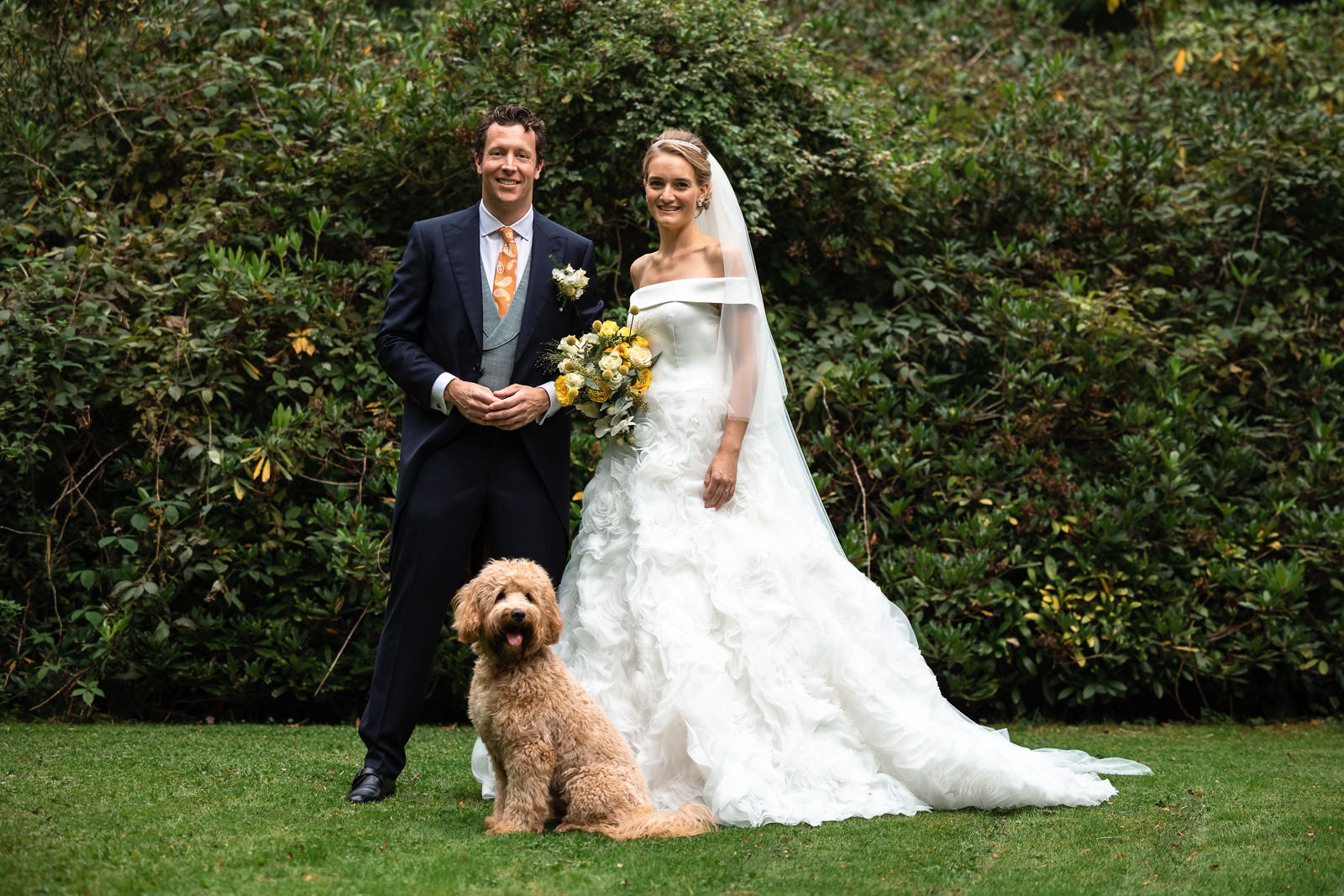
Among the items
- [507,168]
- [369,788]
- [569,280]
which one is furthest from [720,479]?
[369,788]

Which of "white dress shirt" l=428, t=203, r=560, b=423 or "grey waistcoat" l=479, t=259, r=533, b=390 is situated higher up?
"white dress shirt" l=428, t=203, r=560, b=423

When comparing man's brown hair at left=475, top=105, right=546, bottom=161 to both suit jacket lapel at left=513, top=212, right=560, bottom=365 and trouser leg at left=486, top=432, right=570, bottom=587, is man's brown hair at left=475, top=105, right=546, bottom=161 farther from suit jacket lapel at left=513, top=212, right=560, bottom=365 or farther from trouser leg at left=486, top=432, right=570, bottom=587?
trouser leg at left=486, top=432, right=570, bottom=587

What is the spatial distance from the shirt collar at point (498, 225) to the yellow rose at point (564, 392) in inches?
23.5

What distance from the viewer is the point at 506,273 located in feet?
13.9

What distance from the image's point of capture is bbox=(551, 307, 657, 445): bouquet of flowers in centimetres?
414

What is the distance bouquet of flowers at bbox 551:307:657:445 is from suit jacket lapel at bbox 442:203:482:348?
0.33m

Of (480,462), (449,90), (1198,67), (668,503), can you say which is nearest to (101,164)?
(449,90)

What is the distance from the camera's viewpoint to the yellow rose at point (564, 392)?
411 centimetres

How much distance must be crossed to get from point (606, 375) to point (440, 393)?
2.01 feet

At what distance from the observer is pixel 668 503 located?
14.1 feet

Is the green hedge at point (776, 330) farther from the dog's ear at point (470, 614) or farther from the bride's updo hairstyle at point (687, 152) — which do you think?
the dog's ear at point (470, 614)

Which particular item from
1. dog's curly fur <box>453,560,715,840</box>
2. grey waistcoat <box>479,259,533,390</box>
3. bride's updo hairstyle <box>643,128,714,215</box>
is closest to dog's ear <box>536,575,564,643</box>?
dog's curly fur <box>453,560,715,840</box>

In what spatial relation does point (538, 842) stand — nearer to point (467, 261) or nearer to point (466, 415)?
point (466, 415)

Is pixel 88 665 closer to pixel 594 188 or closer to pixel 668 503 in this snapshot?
pixel 668 503
